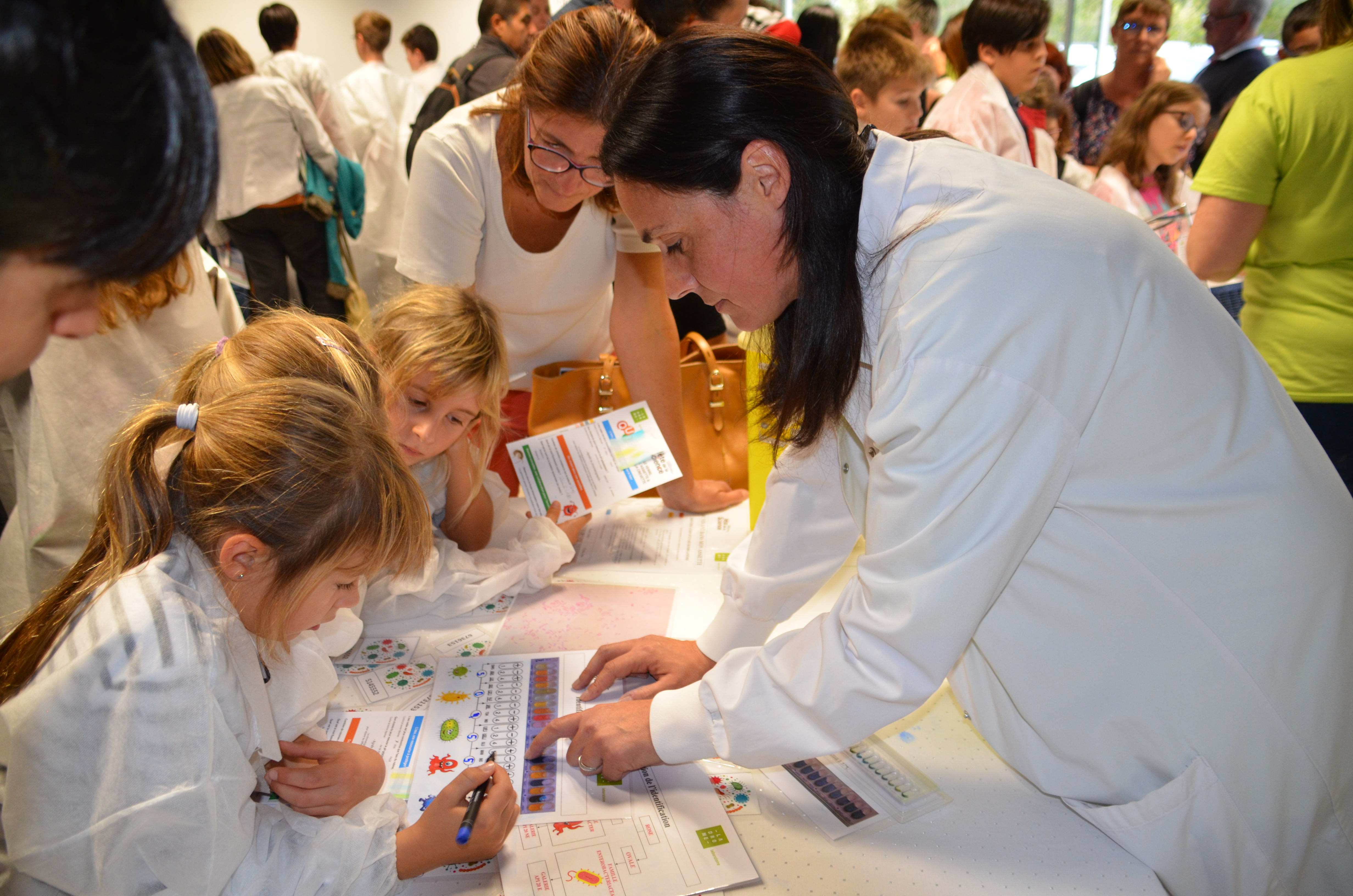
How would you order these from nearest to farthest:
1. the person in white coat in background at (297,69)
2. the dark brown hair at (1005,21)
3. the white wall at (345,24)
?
the dark brown hair at (1005,21), the person in white coat in background at (297,69), the white wall at (345,24)

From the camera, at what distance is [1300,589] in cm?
87

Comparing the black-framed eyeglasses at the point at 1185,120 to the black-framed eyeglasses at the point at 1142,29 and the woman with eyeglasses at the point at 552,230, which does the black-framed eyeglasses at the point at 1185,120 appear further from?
the woman with eyeglasses at the point at 552,230

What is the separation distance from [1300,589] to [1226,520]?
4.2 inches

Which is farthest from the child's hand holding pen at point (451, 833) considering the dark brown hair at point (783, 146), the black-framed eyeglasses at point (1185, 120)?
the black-framed eyeglasses at point (1185, 120)

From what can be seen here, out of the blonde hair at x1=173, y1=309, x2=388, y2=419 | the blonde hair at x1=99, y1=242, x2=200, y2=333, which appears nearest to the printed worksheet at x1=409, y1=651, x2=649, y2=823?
the blonde hair at x1=173, y1=309, x2=388, y2=419

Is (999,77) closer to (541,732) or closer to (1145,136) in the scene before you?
(1145,136)

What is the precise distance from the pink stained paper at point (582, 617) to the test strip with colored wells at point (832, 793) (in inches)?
14.4

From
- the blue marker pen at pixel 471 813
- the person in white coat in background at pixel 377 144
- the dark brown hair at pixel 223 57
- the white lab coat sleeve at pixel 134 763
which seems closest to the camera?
the white lab coat sleeve at pixel 134 763

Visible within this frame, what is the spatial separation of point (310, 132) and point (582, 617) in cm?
355

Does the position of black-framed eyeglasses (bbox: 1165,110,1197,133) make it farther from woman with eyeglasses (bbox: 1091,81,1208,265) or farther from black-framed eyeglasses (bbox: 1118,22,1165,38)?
black-framed eyeglasses (bbox: 1118,22,1165,38)

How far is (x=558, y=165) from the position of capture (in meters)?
1.59

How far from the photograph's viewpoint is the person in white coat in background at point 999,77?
114 inches

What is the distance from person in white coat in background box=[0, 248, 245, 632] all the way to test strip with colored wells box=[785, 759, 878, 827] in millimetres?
1329

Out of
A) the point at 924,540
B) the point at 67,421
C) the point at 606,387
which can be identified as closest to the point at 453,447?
the point at 606,387
